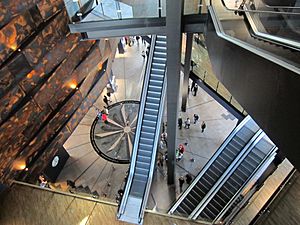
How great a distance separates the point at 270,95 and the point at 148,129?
8.10m

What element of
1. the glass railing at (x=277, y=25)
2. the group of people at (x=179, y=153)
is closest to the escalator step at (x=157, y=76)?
the group of people at (x=179, y=153)

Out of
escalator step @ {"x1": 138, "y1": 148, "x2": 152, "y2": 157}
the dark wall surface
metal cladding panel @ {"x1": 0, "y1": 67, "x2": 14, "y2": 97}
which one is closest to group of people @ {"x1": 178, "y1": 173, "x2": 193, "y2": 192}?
escalator step @ {"x1": 138, "y1": 148, "x2": 152, "y2": 157}

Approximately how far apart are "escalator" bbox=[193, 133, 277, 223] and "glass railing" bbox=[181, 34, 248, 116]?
6.30 feet

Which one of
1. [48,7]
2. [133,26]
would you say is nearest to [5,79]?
[48,7]

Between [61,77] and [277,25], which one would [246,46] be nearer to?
[277,25]

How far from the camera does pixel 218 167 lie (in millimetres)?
10789

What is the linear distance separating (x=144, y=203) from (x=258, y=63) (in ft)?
24.1

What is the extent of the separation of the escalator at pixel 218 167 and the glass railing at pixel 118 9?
19.1 ft

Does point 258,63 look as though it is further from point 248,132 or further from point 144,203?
point 248,132

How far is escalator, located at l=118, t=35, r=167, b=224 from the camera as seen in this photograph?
9.66 meters

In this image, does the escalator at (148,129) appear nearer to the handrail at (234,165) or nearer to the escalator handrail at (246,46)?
the handrail at (234,165)

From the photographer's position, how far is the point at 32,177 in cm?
1041

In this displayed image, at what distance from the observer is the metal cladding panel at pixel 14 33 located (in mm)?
7071

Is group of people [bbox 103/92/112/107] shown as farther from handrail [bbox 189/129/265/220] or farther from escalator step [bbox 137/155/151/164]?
handrail [bbox 189/129/265/220]
